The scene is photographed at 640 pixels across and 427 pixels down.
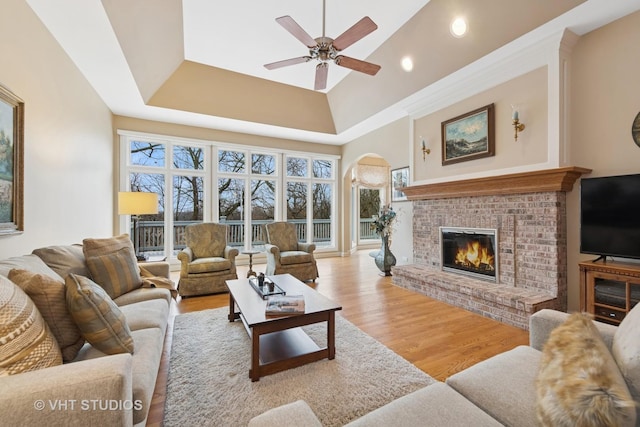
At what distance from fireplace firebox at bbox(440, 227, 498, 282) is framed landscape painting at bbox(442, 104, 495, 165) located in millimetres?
1046

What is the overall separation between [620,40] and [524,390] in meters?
3.54

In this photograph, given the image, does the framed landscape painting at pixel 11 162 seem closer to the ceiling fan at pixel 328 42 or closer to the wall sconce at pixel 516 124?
the ceiling fan at pixel 328 42

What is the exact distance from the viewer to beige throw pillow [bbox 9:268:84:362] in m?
1.28

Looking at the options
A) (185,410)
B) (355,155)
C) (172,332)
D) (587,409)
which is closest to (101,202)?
(172,332)

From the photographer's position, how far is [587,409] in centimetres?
70

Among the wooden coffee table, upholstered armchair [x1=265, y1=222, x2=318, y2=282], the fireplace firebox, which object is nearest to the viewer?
the wooden coffee table

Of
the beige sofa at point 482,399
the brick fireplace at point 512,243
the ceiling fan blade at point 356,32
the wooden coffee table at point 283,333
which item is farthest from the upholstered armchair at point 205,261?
the beige sofa at point 482,399

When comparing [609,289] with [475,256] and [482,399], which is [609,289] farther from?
[482,399]

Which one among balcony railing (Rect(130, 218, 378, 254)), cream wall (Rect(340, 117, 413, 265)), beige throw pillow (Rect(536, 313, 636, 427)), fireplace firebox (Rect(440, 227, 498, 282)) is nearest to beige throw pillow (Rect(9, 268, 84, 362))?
beige throw pillow (Rect(536, 313, 636, 427))

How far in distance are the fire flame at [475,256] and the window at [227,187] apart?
376cm

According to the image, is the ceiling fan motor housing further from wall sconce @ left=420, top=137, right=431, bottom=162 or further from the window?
the window

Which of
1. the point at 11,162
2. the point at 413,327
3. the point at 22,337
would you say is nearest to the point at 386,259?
the point at 413,327

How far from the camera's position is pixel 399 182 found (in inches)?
211

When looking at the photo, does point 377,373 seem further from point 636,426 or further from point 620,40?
point 620,40
